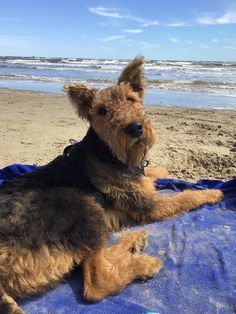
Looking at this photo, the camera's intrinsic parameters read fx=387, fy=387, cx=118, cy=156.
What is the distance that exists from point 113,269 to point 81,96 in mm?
2063

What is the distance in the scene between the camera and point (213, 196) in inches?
208

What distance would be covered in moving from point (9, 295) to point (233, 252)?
2331mm

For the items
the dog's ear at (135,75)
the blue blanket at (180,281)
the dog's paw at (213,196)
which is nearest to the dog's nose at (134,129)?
the dog's ear at (135,75)

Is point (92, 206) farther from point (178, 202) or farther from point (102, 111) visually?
point (178, 202)

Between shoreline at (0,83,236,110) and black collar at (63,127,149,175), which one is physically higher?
black collar at (63,127,149,175)

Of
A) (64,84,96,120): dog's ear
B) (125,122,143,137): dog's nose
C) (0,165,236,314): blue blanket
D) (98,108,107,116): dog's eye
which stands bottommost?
(0,165,236,314): blue blanket

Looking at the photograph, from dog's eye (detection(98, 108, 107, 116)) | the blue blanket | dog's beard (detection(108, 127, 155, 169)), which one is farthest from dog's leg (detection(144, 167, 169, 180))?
dog's eye (detection(98, 108, 107, 116))

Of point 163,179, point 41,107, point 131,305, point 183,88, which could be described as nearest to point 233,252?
point 131,305

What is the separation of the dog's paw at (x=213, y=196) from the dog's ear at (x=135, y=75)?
1.62 meters

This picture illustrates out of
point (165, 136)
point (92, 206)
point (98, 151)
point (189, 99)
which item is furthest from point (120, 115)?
point (189, 99)

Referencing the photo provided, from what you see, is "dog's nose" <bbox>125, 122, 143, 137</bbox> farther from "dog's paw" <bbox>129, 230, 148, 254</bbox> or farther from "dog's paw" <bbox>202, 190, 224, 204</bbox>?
"dog's paw" <bbox>202, 190, 224, 204</bbox>

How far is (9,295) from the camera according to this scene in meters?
3.35

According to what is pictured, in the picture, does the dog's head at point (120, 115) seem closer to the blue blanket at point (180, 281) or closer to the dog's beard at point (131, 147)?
the dog's beard at point (131, 147)

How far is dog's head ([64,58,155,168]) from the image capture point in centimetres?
429
